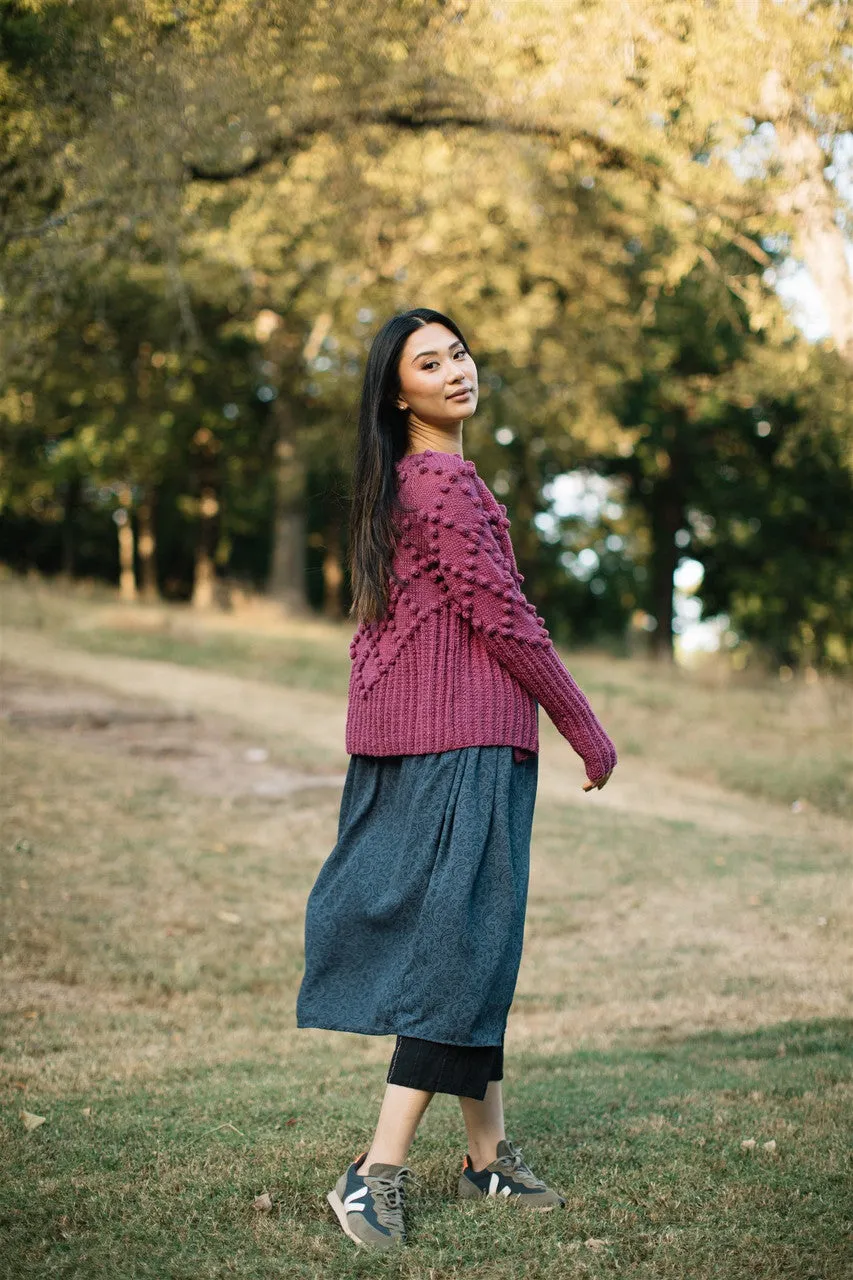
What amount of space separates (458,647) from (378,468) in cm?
52

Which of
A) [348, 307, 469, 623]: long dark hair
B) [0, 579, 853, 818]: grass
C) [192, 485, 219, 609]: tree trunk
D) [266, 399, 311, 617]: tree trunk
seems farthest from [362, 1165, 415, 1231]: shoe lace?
[192, 485, 219, 609]: tree trunk

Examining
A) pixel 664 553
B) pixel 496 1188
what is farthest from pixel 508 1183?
pixel 664 553

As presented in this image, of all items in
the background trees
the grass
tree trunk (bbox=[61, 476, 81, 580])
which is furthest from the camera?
tree trunk (bbox=[61, 476, 81, 580])

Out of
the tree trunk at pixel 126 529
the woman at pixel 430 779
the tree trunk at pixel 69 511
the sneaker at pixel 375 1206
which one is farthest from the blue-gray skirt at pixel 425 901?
the tree trunk at pixel 69 511

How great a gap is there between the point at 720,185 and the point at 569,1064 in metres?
5.95

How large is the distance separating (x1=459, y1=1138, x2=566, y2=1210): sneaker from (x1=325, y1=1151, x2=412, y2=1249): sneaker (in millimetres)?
248

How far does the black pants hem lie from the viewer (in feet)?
9.07

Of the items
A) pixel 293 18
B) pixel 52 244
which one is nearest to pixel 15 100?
pixel 52 244

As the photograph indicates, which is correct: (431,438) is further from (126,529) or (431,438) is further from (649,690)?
(126,529)

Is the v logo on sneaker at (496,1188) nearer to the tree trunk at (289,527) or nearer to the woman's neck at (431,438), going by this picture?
the woman's neck at (431,438)

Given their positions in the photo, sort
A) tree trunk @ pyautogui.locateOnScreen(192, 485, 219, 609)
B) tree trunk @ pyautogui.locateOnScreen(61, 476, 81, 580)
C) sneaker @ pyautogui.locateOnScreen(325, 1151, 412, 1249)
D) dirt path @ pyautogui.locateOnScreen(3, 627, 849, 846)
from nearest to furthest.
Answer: sneaker @ pyautogui.locateOnScreen(325, 1151, 412, 1249), dirt path @ pyautogui.locateOnScreen(3, 627, 849, 846), tree trunk @ pyautogui.locateOnScreen(192, 485, 219, 609), tree trunk @ pyautogui.locateOnScreen(61, 476, 81, 580)

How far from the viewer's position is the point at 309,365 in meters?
21.0

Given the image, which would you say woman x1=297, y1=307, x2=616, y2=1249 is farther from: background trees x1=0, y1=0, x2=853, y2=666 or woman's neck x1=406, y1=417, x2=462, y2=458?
background trees x1=0, y1=0, x2=853, y2=666

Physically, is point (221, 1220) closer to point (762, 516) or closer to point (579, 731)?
point (579, 731)
